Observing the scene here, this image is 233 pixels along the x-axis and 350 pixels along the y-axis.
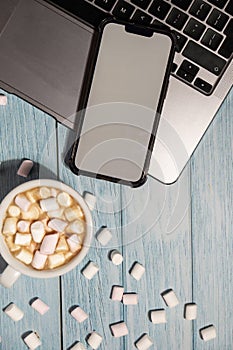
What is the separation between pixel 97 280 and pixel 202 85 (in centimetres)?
24

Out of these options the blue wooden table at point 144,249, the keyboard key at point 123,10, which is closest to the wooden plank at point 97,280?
the blue wooden table at point 144,249

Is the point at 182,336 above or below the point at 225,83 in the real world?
below

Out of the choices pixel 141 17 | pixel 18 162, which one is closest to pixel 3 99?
pixel 18 162

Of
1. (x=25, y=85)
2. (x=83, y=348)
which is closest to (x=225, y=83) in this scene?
(x=25, y=85)

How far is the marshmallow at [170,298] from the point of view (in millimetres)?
855

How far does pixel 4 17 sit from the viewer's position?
82 cm

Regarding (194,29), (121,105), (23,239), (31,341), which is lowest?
(31,341)

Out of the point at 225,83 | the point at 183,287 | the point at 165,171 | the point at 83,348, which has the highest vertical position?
the point at 225,83

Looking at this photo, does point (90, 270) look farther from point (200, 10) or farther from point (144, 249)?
point (200, 10)

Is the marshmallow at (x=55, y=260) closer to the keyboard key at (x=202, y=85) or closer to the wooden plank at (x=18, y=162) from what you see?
the wooden plank at (x=18, y=162)

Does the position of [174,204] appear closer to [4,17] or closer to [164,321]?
[164,321]

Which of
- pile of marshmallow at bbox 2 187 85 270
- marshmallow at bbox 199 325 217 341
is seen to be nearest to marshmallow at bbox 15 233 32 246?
pile of marshmallow at bbox 2 187 85 270

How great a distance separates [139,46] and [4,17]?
14 centimetres

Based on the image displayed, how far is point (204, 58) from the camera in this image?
0.80 m
